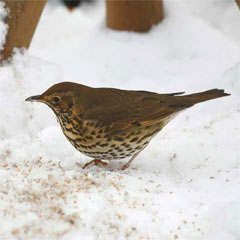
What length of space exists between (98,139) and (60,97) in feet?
1.47

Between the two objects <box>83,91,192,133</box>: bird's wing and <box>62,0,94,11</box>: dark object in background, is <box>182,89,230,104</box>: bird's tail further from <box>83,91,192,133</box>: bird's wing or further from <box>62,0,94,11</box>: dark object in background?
<box>62,0,94,11</box>: dark object in background

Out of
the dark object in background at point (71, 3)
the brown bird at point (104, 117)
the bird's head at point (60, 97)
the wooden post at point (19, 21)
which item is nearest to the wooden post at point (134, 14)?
the wooden post at point (19, 21)

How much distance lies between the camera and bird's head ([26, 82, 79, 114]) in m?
3.61

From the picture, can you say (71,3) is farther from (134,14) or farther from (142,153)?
(142,153)

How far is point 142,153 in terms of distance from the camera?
14.4 feet

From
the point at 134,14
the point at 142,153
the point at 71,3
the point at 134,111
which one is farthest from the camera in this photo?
the point at 71,3

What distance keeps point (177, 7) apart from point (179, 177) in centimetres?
384

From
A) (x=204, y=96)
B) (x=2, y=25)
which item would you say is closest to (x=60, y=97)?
(x=204, y=96)

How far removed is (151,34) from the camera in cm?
669

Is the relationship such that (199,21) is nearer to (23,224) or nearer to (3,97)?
(3,97)

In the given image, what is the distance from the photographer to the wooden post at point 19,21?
16.2ft

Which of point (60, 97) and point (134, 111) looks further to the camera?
point (134, 111)

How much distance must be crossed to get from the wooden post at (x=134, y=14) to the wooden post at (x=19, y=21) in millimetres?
1596

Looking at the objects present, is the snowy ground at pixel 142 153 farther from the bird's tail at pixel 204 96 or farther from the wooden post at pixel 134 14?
the bird's tail at pixel 204 96
